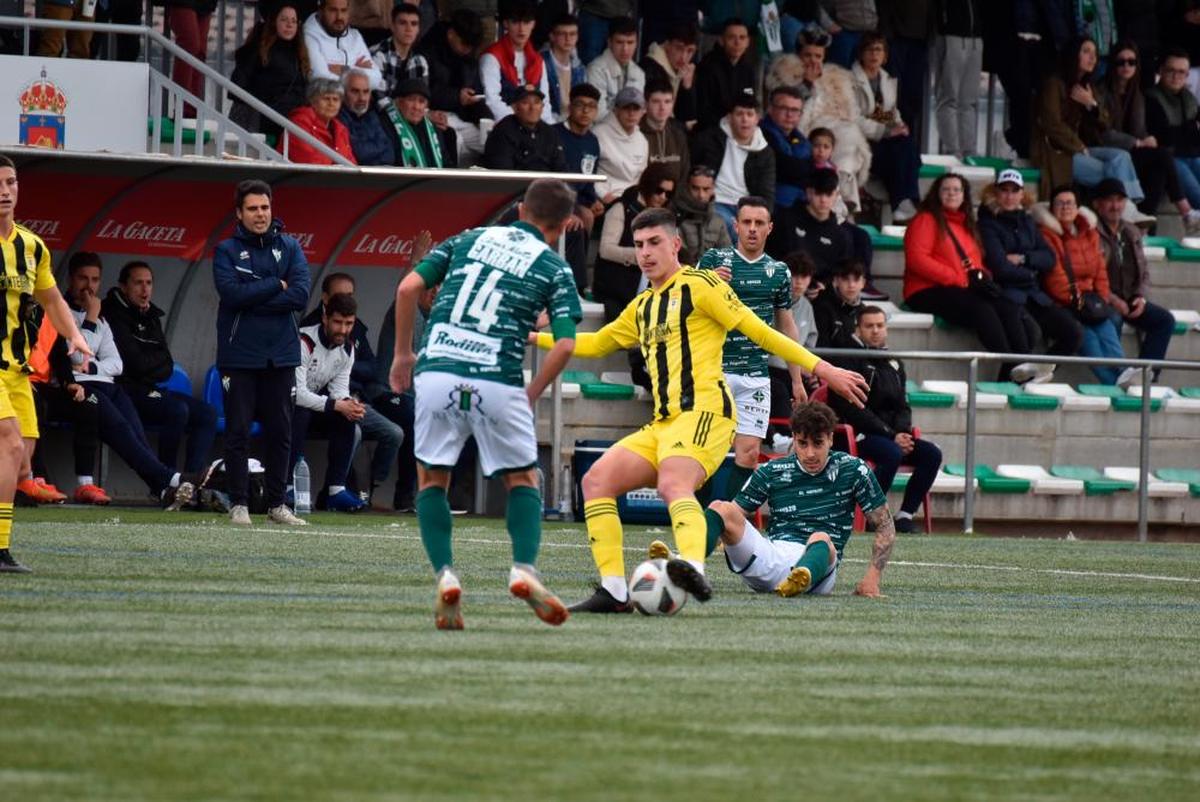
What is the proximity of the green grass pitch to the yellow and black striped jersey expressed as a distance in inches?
41.9

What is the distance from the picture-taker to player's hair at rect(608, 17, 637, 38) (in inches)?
820

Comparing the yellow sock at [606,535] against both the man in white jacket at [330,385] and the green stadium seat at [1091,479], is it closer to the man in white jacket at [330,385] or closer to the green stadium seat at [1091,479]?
the man in white jacket at [330,385]

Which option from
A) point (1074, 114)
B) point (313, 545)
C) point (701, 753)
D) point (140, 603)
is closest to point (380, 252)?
point (313, 545)

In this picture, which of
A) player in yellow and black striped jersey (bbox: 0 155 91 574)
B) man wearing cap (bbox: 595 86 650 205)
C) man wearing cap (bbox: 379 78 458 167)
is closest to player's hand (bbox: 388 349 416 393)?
player in yellow and black striped jersey (bbox: 0 155 91 574)

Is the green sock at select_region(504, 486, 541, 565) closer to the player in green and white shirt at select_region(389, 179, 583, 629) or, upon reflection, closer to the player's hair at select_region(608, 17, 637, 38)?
the player in green and white shirt at select_region(389, 179, 583, 629)

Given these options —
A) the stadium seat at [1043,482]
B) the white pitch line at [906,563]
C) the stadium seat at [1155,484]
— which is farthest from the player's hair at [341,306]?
the stadium seat at [1155,484]

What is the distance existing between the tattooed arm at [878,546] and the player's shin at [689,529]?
5.01 feet

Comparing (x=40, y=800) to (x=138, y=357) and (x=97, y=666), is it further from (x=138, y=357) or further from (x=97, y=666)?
(x=138, y=357)

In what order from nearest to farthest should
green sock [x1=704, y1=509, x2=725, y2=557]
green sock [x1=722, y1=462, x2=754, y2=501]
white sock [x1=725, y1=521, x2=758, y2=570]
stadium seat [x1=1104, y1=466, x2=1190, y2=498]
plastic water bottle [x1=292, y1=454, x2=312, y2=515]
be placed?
1. green sock [x1=704, y1=509, x2=725, y2=557]
2. white sock [x1=725, y1=521, x2=758, y2=570]
3. green sock [x1=722, y1=462, x2=754, y2=501]
4. plastic water bottle [x1=292, y1=454, x2=312, y2=515]
5. stadium seat [x1=1104, y1=466, x2=1190, y2=498]

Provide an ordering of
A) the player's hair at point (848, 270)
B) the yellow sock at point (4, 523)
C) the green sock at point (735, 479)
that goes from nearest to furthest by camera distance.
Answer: the yellow sock at point (4, 523) → the green sock at point (735, 479) → the player's hair at point (848, 270)

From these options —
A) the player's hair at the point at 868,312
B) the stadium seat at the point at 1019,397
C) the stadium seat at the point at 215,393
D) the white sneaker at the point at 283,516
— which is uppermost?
the player's hair at the point at 868,312

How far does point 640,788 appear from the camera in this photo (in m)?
5.29

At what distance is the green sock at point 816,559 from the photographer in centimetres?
1100

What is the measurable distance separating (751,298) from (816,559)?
331cm
